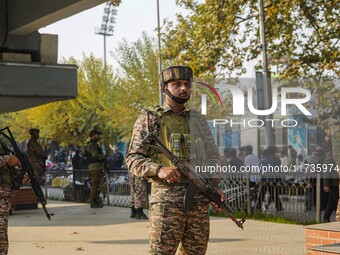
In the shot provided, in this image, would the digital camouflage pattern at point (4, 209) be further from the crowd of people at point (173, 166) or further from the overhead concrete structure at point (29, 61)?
the crowd of people at point (173, 166)

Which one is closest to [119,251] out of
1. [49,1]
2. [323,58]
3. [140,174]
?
[49,1]

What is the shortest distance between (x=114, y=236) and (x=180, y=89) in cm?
606

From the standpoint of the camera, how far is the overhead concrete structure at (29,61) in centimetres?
739

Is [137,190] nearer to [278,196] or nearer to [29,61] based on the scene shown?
[278,196]

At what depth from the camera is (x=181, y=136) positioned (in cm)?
477

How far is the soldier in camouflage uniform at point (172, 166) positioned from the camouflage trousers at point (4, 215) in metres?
2.40

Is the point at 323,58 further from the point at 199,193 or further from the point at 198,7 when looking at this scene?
the point at 199,193

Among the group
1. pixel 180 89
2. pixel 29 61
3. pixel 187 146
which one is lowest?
pixel 187 146

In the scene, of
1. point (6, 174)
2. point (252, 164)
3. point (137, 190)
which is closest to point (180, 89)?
point (6, 174)

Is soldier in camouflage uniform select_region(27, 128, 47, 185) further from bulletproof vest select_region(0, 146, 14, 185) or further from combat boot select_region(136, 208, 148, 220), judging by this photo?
bulletproof vest select_region(0, 146, 14, 185)

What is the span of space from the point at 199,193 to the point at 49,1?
10.8 feet

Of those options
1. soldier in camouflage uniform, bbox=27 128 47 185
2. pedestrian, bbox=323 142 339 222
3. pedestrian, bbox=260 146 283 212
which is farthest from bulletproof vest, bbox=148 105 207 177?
soldier in camouflage uniform, bbox=27 128 47 185

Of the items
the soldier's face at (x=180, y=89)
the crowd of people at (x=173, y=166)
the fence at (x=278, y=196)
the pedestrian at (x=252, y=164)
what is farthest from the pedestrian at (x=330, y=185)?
the soldier's face at (x=180, y=89)

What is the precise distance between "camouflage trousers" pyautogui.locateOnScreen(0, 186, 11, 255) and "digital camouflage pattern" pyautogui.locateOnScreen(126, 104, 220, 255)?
7.95ft
